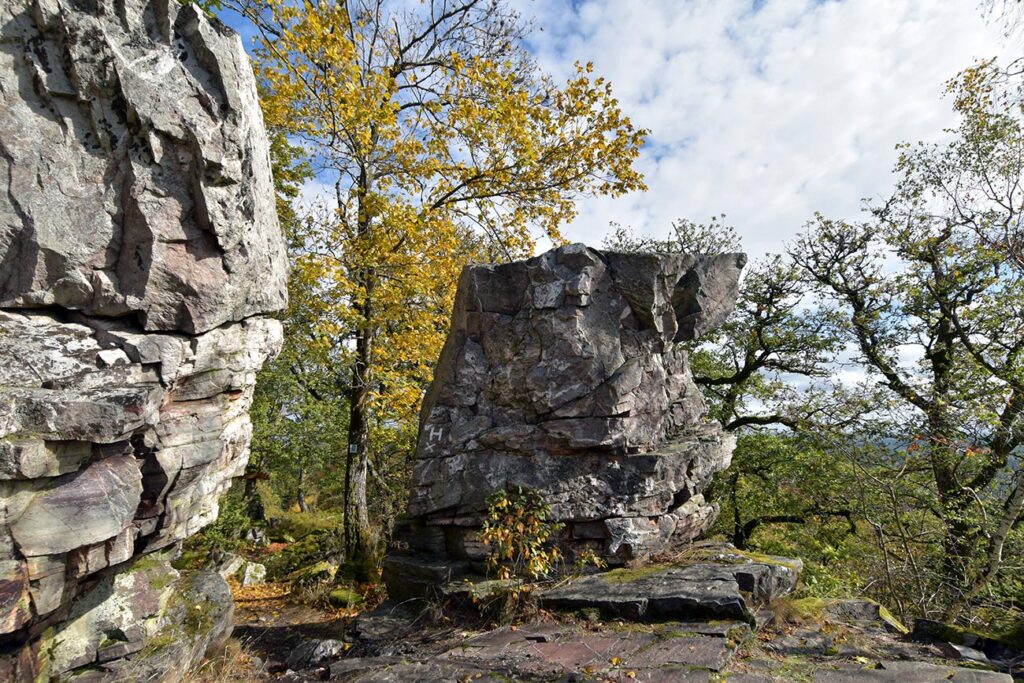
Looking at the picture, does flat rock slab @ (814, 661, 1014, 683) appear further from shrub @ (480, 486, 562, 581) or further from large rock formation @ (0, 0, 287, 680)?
large rock formation @ (0, 0, 287, 680)

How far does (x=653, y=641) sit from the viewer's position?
578 centimetres

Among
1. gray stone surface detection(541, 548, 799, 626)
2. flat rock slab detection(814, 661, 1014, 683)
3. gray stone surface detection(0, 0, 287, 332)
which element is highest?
gray stone surface detection(0, 0, 287, 332)

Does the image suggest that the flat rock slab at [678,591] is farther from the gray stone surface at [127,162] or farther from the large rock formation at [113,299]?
the gray stone surface at [127,162]

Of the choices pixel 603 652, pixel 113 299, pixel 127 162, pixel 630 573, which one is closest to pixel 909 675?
pixel 603 652

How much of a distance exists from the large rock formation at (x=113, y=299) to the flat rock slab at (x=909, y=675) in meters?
6.81

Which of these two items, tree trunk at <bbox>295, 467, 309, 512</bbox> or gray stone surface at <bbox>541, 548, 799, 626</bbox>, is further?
tree trunk at <bbox>295, 467, 309, 512</bbox>

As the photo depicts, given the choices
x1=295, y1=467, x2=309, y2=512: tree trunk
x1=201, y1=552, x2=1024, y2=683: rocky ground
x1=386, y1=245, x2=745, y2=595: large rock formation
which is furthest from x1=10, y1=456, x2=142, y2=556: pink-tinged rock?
x1=295, y1=467, x2=309, y2=512: tree trunk

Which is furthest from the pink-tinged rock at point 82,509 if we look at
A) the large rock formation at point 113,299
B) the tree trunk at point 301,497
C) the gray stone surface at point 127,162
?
the tree trunk at point 301,497

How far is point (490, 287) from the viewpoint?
8.02 meters

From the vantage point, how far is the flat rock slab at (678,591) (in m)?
6.23

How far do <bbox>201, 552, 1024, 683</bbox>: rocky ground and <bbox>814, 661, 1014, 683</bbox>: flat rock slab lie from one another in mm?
16

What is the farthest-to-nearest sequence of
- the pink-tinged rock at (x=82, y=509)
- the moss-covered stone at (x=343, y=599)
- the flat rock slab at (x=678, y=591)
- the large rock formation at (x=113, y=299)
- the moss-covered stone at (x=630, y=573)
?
the moss-covered stone at (x=343, y=599) → the moss-covered stone at (x=630, y=573) → the flat rock slab at (x=678, y=591) → the large rock formation at (x=113, y=299) → the pink-tinged rock at (x=82, y=509)

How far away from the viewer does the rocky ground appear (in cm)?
522

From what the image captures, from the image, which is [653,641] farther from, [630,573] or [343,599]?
[343,599]
